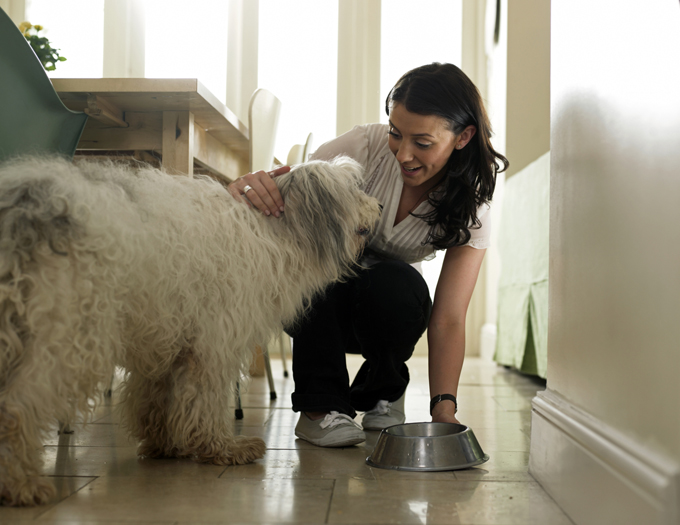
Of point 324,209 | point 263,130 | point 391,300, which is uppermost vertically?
point 263,130

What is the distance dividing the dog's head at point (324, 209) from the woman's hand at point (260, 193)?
0.02m

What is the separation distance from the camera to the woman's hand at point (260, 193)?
5.09 feet

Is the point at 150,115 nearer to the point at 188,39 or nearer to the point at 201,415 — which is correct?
the point at 201,415

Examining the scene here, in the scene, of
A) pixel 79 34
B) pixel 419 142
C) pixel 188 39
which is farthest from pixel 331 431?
pixel 79 34

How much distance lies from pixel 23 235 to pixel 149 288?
28 centimetres

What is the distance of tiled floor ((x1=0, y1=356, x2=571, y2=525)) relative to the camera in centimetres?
116

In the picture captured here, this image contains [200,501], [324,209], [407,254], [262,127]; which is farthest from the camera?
[262,127]

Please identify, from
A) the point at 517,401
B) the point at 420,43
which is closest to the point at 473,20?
the point at 420,43

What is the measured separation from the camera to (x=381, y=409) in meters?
2.11

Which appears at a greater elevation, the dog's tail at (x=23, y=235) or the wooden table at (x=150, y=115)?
the wooden table at (x=150, y=115)

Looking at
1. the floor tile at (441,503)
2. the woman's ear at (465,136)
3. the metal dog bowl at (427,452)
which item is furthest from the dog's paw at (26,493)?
the woman's ear at (465,136)

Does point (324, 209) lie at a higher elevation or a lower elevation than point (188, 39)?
lower

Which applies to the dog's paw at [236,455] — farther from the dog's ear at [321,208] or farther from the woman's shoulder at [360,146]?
the woman's shoulder at [360,146]

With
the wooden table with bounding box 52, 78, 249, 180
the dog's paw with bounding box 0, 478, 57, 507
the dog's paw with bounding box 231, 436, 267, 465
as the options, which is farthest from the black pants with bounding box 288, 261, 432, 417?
the dog's paw with bounding box 0, 478, 57, 507
